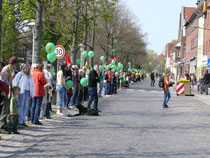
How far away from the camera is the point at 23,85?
1241 centimetres

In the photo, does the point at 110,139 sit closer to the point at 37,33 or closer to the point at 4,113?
the point at 4,113

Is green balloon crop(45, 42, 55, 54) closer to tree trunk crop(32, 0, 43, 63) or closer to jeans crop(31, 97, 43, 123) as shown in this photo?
tree trunk crop(32, 0, 43, 63)

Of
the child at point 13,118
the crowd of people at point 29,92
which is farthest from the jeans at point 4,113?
the child at point 13,118

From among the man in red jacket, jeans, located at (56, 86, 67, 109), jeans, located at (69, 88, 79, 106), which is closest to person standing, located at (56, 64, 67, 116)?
jeans, located at (56, 86, 67, 109)

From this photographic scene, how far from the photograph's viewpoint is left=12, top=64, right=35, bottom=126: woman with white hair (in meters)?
12.4

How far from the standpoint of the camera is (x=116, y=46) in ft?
200

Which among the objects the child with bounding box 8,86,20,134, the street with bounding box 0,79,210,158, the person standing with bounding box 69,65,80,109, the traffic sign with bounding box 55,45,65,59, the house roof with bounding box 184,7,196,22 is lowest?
the street with bounding box 0,79,210,158

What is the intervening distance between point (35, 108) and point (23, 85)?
98cm

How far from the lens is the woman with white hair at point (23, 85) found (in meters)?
12.4

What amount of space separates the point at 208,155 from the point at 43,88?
615 centimetres

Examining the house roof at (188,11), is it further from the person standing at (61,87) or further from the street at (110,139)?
the street at (110,139)

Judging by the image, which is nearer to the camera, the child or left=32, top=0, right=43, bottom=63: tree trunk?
the child

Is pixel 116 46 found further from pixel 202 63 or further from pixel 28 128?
pixel 28 128

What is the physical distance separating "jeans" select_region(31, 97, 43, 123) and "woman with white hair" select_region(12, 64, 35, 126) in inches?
20.4
